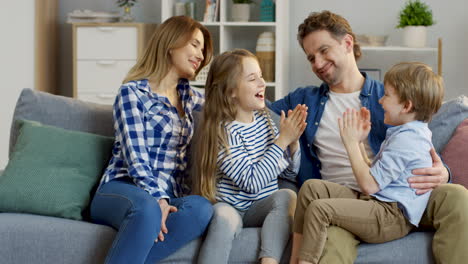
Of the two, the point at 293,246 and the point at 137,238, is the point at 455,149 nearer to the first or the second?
the point at 293,246

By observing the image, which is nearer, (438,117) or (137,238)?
(137,238)

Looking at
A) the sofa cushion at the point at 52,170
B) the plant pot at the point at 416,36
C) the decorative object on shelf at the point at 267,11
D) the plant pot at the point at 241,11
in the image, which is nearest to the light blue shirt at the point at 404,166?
the sofa cushion at the point at 52,170

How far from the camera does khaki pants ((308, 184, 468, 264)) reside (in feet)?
6.30

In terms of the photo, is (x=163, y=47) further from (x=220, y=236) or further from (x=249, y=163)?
(x=220, y=236)

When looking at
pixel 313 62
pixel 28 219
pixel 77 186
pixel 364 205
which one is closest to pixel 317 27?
pixel 313 62

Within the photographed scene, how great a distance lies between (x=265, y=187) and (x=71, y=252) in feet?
2.27

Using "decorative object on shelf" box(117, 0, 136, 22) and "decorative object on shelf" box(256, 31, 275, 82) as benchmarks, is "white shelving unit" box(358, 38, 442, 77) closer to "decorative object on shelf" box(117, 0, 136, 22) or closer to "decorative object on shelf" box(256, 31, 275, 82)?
"decorative object on shelf" box(256, 31, 275, 82)

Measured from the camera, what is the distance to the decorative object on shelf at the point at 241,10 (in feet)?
15.0

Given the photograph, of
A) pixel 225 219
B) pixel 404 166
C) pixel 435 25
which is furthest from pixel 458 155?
pixel 435 25

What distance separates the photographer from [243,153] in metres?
2.26

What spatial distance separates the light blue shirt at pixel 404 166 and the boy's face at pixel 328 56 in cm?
48

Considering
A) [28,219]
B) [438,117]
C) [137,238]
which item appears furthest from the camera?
[438,117]

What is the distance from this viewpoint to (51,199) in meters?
2.27

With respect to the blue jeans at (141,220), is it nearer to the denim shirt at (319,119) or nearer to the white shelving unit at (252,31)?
the denim shirt at (319,119)
